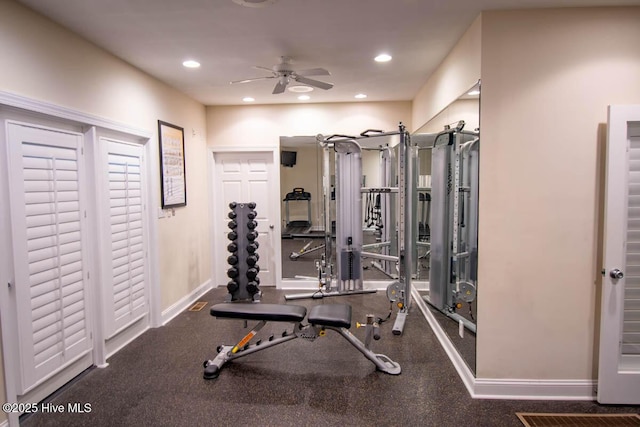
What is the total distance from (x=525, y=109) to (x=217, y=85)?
9.88ft

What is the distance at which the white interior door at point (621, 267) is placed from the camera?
7.11 ft

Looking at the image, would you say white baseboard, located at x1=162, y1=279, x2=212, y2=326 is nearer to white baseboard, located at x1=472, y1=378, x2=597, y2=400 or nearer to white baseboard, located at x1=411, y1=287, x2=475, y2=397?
white baseboard, located at x1=411, y1=287, x2=475, y2=397

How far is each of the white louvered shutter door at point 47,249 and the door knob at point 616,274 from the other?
11.8 feet

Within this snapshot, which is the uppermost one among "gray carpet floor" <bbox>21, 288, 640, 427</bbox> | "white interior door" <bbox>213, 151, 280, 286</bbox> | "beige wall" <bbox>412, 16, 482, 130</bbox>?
"beige wall" <bbox>412, 16, 482, 130</bbox>

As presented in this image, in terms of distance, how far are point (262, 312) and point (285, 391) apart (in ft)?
1.94

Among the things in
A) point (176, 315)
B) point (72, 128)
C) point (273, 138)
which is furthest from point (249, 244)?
point (72, 128)

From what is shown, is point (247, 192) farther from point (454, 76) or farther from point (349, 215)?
point (454, 76)

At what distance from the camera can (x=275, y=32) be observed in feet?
8.39

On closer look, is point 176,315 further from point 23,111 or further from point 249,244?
point 23,111

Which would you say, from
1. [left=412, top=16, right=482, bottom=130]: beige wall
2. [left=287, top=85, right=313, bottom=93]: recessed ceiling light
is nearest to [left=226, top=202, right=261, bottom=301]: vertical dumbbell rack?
[left=287, top=85, right=313, bottom=93]: recessed ceiling light

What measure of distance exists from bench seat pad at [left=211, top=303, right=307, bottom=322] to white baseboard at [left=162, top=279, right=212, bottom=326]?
122 centimetres

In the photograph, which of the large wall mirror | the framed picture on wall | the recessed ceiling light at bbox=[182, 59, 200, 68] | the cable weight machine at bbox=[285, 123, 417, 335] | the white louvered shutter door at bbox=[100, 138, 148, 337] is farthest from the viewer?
the cable weight machine at bbox=[285, 123, 417, 335]

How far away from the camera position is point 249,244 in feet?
13.7

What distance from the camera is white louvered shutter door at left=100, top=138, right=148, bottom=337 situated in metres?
2.97
